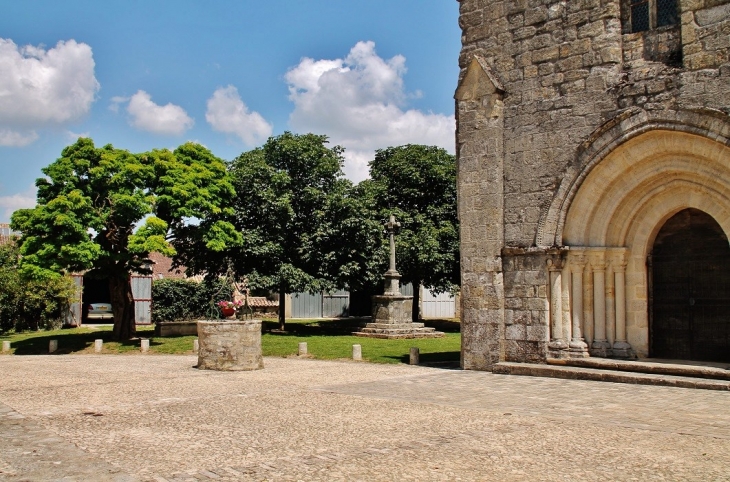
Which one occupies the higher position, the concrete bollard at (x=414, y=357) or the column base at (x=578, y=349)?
the column base at (x=578, y=349)

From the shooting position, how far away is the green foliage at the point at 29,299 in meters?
27.3

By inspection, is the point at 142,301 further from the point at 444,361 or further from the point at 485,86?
the point at 485,86

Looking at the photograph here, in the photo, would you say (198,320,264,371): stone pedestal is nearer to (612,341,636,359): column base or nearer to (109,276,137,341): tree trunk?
(612,341,636,359): column base

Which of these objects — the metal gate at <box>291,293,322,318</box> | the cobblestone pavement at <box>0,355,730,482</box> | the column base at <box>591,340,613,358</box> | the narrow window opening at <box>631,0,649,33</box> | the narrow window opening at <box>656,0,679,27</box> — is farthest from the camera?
the metal gate at <box>291,293,322,318</box>

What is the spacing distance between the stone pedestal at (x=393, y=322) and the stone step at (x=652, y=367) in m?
12.5

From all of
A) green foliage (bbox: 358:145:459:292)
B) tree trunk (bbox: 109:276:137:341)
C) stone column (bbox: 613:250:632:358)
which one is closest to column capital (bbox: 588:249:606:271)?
stone column (bbox: 613:250:632:358)

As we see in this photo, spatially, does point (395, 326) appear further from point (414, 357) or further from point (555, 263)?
point (555, 263)

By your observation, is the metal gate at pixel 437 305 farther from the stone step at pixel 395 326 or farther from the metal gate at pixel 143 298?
the stone step at pixel 395 326

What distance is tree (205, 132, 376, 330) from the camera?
24297 mm

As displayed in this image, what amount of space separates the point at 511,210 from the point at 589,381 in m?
3.22

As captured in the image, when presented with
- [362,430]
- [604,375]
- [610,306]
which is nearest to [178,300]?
[610,306]

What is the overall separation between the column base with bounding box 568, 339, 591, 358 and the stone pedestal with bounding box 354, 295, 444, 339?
12.3m

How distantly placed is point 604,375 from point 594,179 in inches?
126

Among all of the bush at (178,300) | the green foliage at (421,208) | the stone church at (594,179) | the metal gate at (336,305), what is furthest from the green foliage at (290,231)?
the metal gate at (336,305)
